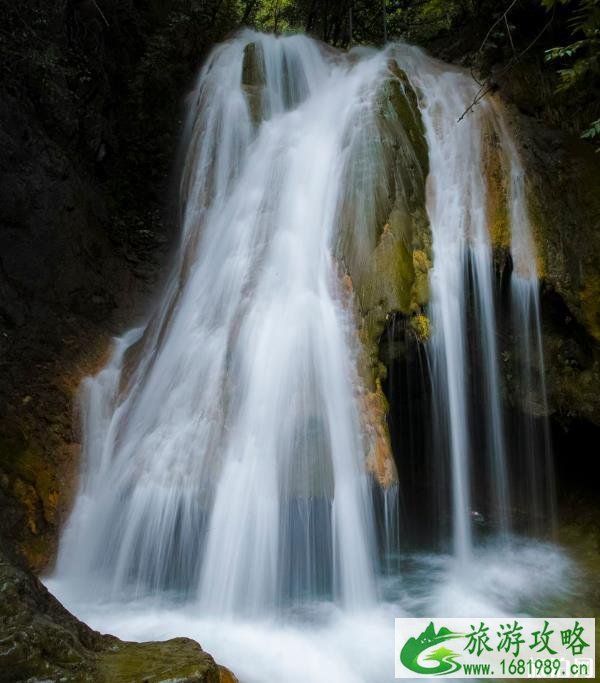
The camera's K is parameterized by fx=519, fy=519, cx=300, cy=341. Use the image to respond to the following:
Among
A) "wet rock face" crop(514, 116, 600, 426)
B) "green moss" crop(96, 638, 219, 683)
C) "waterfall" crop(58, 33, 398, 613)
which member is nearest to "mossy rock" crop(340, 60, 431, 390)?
"waterfall" crop(58, 33, 398, 613)

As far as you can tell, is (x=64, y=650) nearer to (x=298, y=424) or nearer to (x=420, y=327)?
(x=298, y=424)

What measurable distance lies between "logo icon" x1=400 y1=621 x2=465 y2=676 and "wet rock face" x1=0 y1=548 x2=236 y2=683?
53.7 inches

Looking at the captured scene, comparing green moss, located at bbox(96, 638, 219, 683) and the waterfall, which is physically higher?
the waterfall

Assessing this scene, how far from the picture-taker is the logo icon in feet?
11.3

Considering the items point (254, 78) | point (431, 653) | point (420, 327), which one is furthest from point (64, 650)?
point (254, 78)

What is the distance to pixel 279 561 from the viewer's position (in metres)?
4.09

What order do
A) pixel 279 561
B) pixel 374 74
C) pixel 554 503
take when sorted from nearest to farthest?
pixel 279 561, pixel 554 503, pixel 374 74

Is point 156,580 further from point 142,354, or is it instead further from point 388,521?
point 142,354

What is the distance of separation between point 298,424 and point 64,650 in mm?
2476

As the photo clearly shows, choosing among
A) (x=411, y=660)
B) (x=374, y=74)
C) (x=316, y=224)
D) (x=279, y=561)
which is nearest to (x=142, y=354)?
(x=316, y=224)

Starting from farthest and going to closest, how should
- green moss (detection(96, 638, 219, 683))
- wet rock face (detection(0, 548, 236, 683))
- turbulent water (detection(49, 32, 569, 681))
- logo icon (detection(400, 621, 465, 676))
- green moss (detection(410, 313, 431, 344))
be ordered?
green moss (detection(410, 313, 431, 344)) → turbulent water (detection(49, 32, 569, 681)) → logo icon (detection(400, 621, 465, 676)) → green moss (detection(96, 638, 219, 683)) → wet rock face (detection(0, 548, 236, 683))

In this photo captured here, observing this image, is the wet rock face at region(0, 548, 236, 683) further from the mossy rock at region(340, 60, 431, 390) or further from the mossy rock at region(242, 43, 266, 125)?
the mossy rock at region(242, 43, 266, 125)

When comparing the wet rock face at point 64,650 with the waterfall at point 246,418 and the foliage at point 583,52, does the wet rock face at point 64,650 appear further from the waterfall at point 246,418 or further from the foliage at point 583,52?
the foliage at point 583,52

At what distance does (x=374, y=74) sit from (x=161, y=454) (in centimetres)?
584
